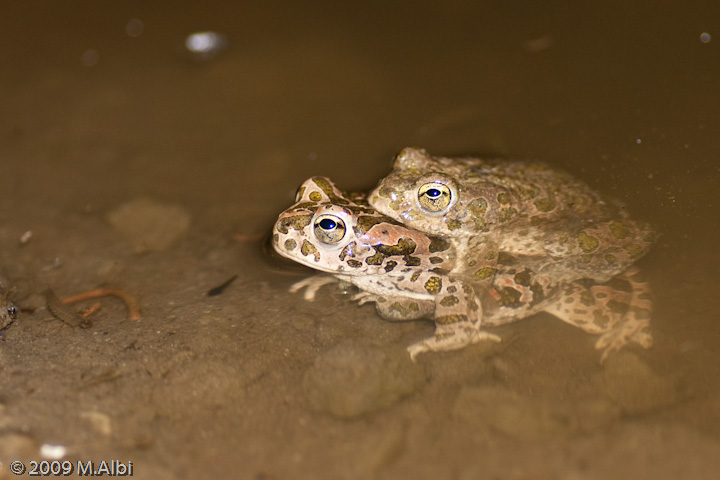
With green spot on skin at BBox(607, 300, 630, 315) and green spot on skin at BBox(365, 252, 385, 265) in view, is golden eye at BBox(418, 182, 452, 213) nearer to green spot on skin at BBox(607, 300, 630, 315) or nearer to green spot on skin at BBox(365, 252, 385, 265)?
green spot on skin at BBox(365, 252, 385, 265)

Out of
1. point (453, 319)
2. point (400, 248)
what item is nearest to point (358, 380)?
point (453, 319)

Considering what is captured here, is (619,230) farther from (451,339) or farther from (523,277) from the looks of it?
(451,339)

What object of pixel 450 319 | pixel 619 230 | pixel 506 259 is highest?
pixel 619 230

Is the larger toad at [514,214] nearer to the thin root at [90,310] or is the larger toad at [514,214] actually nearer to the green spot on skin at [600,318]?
the green spot on skin at [600,318]

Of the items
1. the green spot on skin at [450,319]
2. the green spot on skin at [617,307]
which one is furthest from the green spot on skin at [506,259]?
the green spot on skin at [617,307]

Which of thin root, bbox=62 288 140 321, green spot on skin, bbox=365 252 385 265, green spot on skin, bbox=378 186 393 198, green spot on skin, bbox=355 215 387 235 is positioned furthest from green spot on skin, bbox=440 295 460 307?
thin root, bbox=62 288 140 321

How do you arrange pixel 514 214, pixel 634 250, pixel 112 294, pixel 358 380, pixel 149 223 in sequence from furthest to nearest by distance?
pixel 149 223
pixel 112 294
pixel 514 214
pixel 634 250
pixel 358 380
